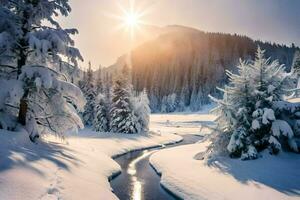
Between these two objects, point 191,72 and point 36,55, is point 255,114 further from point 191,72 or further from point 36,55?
point 191,72

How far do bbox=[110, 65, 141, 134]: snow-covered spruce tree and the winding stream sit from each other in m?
19.1

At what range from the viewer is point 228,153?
23062mm

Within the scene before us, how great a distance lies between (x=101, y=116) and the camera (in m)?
55.1

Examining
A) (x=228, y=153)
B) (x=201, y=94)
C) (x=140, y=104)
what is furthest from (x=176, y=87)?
(x=228, y=153)

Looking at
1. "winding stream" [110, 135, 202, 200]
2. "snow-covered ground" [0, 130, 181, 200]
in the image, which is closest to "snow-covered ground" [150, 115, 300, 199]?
"winding stream" [110, 135, 202, 200]

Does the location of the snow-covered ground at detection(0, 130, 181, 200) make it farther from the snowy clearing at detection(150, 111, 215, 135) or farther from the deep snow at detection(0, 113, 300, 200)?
the snowy clearing at detection(150, 111, 215, 135)

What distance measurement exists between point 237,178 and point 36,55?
13.7 m

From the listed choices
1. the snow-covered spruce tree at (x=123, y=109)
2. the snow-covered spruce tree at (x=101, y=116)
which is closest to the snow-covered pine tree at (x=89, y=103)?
the snow-covered spruce tree at (x=101, y=116)


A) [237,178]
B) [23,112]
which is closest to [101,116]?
[23,112]

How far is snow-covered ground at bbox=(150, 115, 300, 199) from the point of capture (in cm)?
1587

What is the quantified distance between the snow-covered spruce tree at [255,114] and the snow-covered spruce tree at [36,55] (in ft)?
34.7

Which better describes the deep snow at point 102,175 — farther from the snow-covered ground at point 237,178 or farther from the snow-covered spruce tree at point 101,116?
the snow-covered spruce tree at point 101,116

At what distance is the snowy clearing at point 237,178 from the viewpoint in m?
15.9

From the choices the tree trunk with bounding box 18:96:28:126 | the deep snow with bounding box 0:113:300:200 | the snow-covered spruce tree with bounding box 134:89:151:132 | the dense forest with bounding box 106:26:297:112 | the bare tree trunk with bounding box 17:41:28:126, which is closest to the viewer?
the deep snow with bounding box 0:113:300:200
